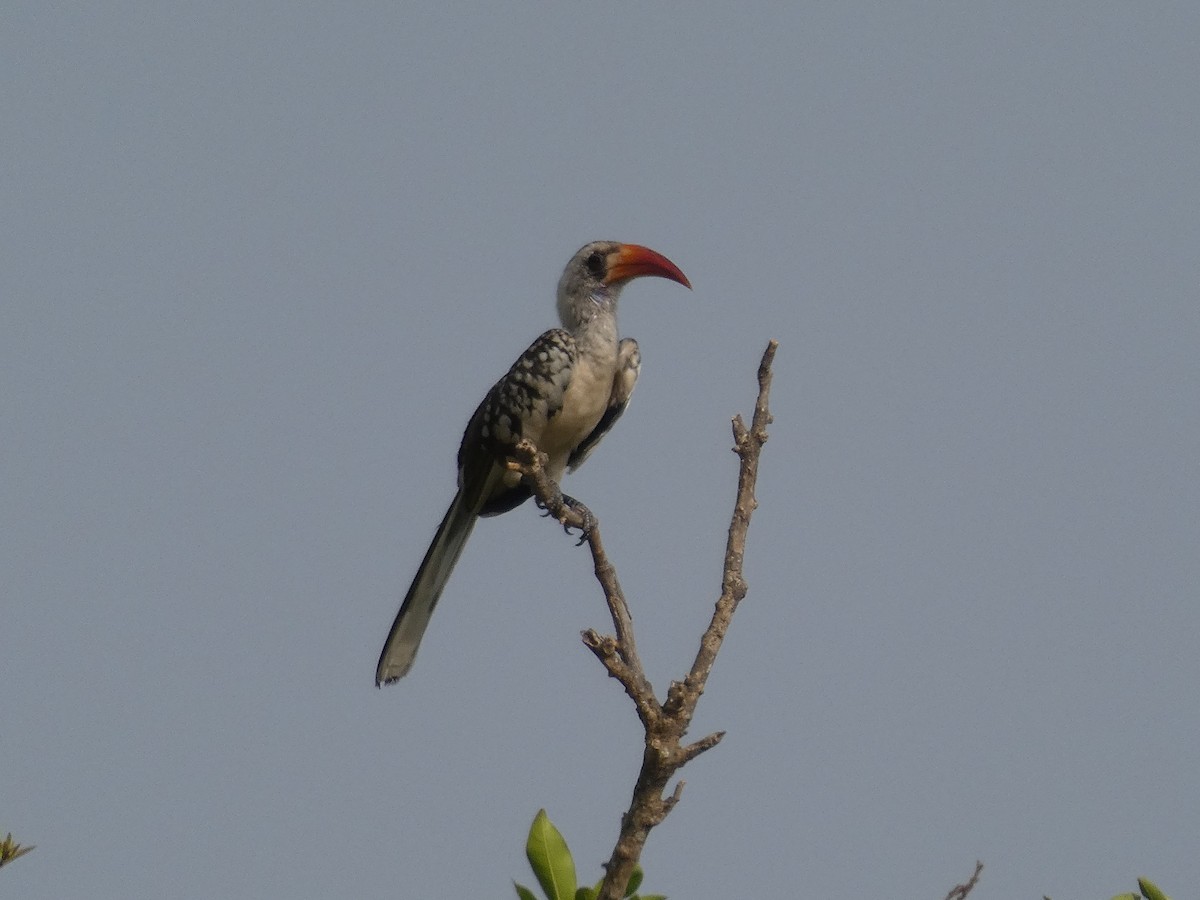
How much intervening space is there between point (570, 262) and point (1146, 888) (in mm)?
3972

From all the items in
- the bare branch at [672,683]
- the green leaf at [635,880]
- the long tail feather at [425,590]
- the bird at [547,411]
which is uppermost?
the bird at [547,411]

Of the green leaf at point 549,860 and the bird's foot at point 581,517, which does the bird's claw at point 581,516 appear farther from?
the green leaf at point 549,860

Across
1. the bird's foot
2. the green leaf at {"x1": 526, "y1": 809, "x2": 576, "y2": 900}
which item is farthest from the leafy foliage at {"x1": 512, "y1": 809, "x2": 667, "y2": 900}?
the bird's foot

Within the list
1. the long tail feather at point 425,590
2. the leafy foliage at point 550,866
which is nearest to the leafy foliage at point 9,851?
the leafy foliage at point 550,866

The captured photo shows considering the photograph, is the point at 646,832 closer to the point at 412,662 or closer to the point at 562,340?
the point at 412,662

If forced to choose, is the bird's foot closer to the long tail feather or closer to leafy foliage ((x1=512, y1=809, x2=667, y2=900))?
the long tail feather

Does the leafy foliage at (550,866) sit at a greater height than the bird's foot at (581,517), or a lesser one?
lesser

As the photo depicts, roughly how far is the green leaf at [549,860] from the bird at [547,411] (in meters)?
2.17

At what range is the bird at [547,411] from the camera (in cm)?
532

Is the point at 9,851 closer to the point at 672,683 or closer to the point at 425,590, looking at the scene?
the point at 672,683

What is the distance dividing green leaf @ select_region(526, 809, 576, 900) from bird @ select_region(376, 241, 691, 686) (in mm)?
2173

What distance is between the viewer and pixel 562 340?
559 centimetres

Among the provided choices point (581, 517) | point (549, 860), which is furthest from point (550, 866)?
point (581, 517)

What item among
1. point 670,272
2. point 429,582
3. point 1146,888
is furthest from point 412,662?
point 1146,888
